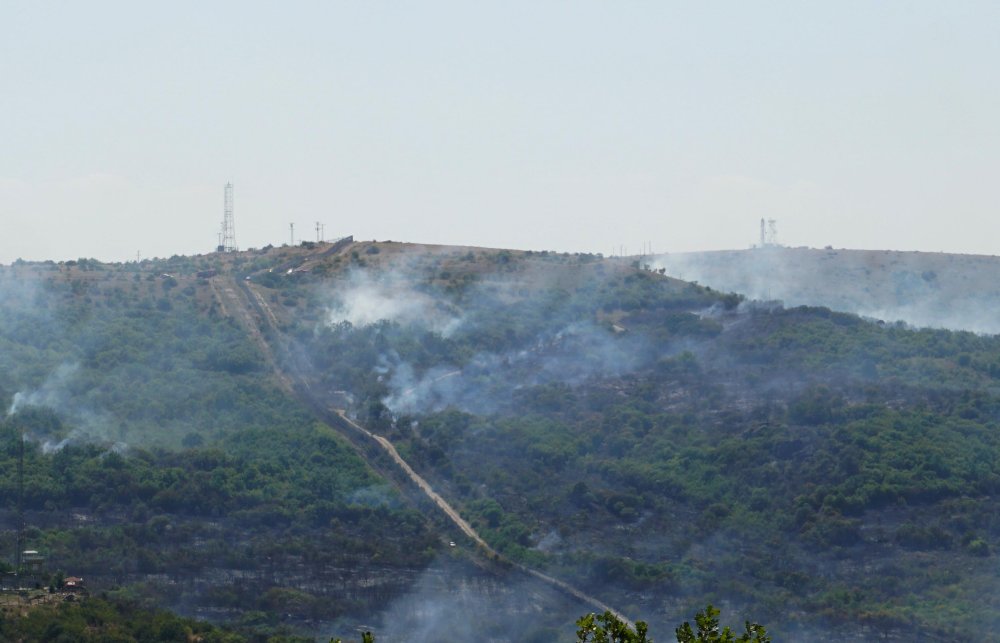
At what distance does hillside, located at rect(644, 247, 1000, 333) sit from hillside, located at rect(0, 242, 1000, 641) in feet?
53.8

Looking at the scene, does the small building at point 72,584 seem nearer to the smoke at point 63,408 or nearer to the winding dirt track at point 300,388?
the winding dirt track at point 300,388

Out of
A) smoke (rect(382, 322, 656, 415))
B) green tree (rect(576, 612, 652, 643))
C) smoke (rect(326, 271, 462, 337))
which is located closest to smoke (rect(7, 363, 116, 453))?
smoke (rect(382, 322, 656, 415))

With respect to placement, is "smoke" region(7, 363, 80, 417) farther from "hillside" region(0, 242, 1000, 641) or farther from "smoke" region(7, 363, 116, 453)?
"hillside" region(0, 242, 1000, 641)

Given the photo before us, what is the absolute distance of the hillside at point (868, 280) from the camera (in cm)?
15050

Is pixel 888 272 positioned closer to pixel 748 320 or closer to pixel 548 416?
pixel 748 320

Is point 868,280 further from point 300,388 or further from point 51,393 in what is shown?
point 51,393

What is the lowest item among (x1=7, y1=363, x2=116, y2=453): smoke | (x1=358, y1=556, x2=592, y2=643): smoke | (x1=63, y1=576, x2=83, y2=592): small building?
(x1=358, y1=556, x2=592, y2=643): smoke

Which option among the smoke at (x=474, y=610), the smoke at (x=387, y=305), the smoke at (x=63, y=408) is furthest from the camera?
the smoke at (x=387, y=305)

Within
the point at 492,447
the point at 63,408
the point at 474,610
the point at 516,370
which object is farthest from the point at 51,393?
the point at 474,610

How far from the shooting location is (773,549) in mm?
96500

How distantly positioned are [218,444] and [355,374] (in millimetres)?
15565

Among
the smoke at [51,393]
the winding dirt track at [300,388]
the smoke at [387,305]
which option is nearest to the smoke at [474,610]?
the winding dirt track at [300,388]

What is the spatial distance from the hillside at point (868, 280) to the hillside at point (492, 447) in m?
16.4

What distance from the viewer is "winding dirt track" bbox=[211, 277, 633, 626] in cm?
9106
